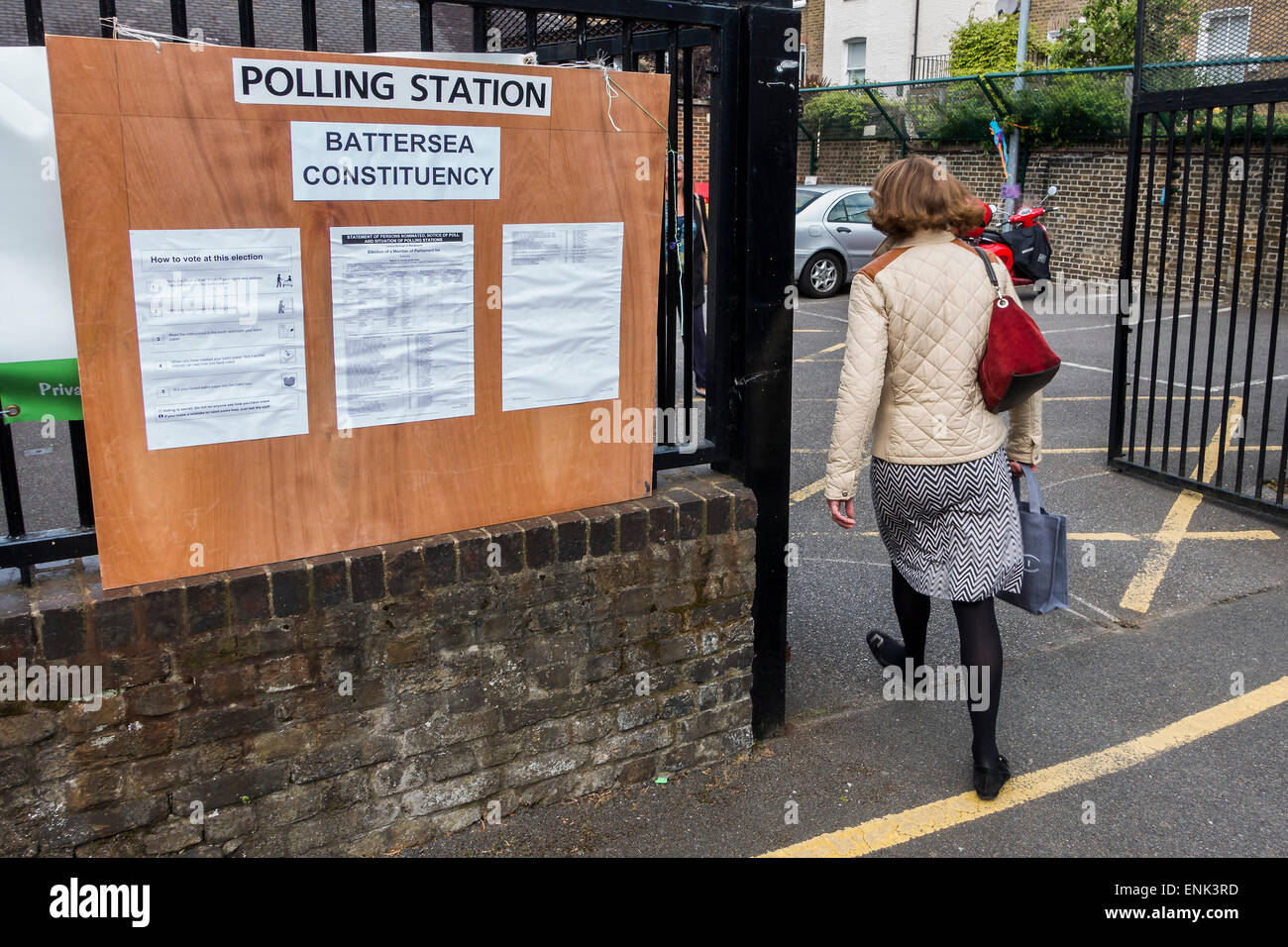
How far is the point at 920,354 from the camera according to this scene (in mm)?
3516

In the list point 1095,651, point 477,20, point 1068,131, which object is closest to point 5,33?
point 477,20

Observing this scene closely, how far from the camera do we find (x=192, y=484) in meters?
2.80

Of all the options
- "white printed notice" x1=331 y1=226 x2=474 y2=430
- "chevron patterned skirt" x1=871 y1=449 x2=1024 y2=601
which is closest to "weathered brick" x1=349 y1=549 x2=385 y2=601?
"white printed notice" x1=331 y1=226 x2=474 y2=430

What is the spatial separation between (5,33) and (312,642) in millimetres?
13233

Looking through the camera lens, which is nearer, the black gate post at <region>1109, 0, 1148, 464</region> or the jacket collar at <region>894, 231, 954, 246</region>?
the jacket collar at <region>894, 231, 954, 246</region>

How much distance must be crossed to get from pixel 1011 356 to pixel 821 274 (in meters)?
13.0

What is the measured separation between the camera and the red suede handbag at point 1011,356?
344 centimetres

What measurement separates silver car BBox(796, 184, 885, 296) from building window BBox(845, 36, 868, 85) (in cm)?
1689

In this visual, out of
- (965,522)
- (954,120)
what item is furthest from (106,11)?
(954,120)

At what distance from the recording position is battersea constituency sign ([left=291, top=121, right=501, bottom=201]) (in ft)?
9.07
